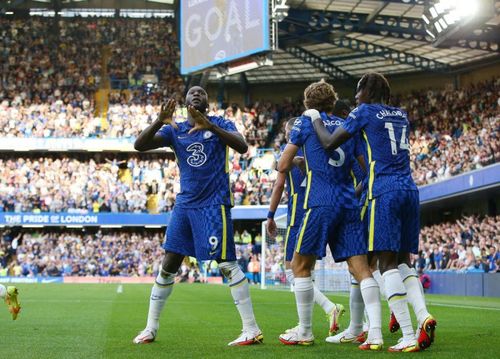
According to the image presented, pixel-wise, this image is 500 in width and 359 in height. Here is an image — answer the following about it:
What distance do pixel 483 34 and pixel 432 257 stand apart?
34.5 ft

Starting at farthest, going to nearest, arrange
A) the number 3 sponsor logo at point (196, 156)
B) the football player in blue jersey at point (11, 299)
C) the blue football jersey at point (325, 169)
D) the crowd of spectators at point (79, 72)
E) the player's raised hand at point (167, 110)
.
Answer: the crowd of spectators at point (79, 72) → the football player in blue jersey at point (11, 299) → the number 3 sponsor logo at point (196, 156) → the player's raised hand at point (167, 110) → the blue football jersey at point (325, 169)

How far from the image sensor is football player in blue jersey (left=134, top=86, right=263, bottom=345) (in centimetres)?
776

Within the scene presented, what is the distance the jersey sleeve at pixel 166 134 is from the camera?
805 cm

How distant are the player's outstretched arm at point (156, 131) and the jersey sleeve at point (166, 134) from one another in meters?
0.02

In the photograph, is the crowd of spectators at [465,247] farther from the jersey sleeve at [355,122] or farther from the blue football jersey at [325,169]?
the jersey sleeve at [355,122]

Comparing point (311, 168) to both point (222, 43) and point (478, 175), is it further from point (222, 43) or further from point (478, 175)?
point (222, 43)

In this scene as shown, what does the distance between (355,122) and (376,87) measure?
0.46 meters

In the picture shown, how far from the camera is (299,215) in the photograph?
28.0 feet

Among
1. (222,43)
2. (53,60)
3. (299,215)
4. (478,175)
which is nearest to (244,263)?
(222,43)

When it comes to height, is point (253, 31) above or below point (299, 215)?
above

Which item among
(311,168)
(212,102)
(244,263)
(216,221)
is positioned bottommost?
(244,263)

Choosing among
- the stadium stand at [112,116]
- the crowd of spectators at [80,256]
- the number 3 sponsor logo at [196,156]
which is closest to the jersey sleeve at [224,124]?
the number 3 sponsor logo at [196,156]

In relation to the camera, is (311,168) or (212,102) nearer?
(311,168)

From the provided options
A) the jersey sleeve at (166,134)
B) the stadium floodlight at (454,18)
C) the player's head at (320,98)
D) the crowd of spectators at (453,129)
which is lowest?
the jersey sleeve at (166,134)
